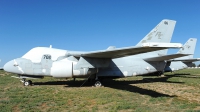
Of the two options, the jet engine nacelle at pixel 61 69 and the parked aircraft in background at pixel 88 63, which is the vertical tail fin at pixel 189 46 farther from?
the jet engine nacelle at pixel 61 69

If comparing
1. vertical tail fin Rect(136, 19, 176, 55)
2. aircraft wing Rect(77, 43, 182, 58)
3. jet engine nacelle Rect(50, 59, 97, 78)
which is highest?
vertical tail fin Rect(136, 19, 176, 55)

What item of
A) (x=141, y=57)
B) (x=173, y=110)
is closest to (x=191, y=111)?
(x=173, y=110)

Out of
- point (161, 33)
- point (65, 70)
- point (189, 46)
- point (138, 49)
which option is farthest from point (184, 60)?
point (65, 70)

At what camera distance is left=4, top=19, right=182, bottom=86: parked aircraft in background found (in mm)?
11867

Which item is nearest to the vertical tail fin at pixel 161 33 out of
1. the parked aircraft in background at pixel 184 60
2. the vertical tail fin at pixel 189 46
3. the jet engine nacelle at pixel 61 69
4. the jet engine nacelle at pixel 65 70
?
the jet engine nacelle at pixel 65 70

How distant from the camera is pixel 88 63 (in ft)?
40.1

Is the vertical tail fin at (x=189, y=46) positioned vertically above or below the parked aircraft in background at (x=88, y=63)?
above

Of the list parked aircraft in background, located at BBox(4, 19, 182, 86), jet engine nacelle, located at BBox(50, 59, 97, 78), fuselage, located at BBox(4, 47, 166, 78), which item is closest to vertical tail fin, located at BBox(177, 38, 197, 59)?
parked aircraft in background, located at BBox(4, 19, 182, 86)

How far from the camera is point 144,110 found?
6738 mm

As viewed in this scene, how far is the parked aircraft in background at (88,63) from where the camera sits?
38.9 feet

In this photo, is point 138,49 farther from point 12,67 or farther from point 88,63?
point 12,67

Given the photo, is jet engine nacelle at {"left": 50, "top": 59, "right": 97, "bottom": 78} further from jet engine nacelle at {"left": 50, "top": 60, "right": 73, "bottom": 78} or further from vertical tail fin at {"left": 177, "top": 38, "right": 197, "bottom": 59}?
vertical tail fin at {"left": 177, "top": 38, "right": 197, "bottom": 59}

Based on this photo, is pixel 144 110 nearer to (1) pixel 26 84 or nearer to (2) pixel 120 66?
(2) pixel 120 66

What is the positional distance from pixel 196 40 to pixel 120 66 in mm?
20094
